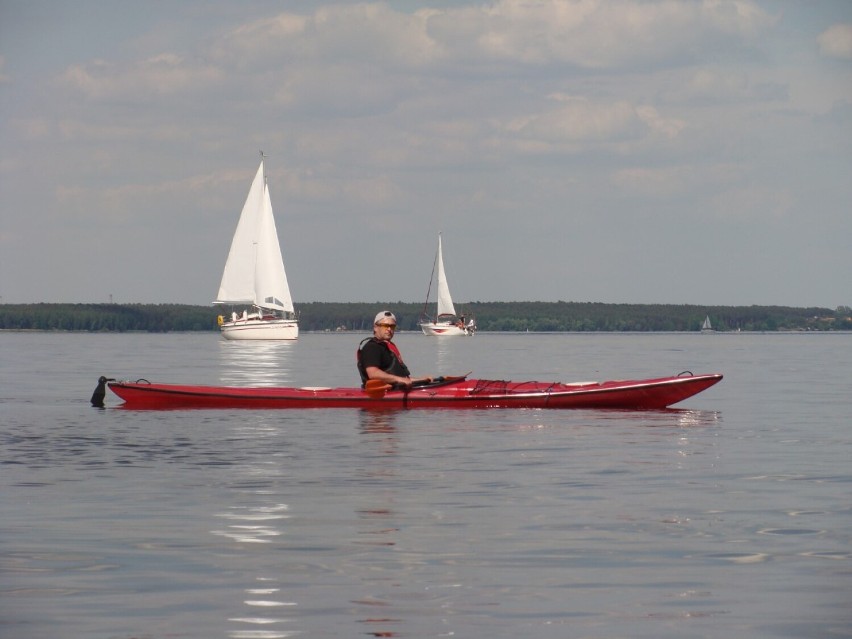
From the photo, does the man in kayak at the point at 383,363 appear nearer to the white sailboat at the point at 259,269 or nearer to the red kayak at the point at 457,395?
the red kayak at the point at 457,395

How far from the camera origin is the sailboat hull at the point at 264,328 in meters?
102

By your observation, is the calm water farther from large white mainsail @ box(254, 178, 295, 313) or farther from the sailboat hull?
the sailboat hull

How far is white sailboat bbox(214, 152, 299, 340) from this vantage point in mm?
92125

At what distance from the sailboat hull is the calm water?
7832cm

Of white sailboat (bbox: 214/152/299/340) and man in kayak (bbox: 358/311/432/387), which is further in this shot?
white sailboat (bbox: 214/152/299/340)

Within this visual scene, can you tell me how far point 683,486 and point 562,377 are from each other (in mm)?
32775

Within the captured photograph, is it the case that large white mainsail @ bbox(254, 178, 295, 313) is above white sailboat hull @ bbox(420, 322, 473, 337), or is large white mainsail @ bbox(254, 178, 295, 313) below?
above

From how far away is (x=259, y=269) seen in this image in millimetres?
94375

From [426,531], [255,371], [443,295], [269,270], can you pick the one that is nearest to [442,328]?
[443,295]

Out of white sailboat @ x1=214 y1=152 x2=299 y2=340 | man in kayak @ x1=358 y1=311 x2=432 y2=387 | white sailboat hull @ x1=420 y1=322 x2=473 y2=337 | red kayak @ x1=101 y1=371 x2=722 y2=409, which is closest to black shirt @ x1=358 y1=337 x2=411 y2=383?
man in kayak @ x1=358 y1=311 x2=432 y2=387

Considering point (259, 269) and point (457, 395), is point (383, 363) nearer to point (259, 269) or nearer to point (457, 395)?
point (457, 395)

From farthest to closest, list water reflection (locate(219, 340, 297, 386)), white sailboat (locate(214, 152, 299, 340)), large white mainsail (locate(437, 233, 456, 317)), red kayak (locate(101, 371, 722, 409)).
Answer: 1. large white mainsail (locate(437, 233, 456, 317))
2. white sailboat (locate(214, 152, 299, 340))
3. water reflection (locate(219, 340, 297, 386))
4. red kayak (locate(101, 371, 722, 409))

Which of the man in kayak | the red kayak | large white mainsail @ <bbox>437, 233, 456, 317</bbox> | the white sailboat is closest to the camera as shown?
the man in kayak

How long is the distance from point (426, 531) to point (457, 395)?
1466 centimetres
